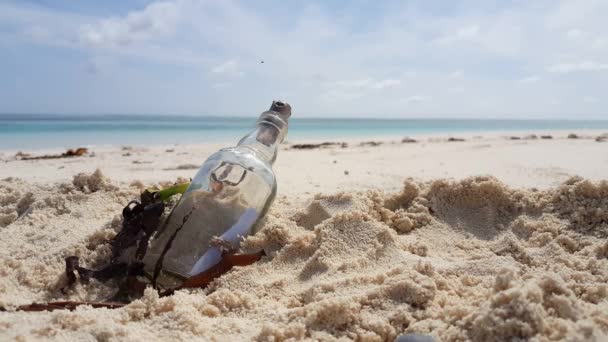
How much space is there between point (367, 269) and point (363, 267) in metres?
0.02

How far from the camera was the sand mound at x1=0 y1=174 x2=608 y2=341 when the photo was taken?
1.15 meters

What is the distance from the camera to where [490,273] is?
5.03 feet

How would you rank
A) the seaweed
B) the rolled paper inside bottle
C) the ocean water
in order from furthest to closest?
the ocean water < the rolled paper inside bottle < the seaweed

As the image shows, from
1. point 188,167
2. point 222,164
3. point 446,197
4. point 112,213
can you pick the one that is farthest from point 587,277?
point 188,167

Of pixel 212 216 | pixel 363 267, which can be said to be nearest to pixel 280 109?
pixel 212 216

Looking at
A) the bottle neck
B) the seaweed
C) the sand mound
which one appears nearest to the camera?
the sand mound

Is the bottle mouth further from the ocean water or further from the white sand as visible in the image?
the white sand

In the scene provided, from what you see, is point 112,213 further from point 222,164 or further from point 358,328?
point 358,328

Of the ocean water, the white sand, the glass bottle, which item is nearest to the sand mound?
the white sand

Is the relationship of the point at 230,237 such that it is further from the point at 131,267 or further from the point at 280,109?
the point at 280,109

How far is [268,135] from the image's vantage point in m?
2.19

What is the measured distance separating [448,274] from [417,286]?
10.3 inches

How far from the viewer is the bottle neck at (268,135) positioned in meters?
2.14

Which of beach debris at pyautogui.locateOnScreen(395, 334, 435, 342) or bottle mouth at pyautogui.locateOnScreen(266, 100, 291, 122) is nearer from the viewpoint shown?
beach debris at pyautogui.locateOnScreen(395, 334, 435, 342)
